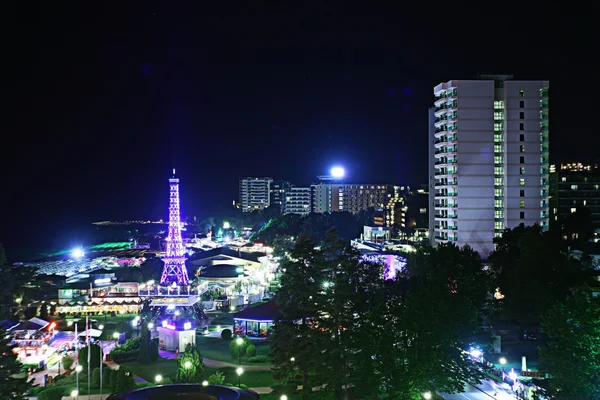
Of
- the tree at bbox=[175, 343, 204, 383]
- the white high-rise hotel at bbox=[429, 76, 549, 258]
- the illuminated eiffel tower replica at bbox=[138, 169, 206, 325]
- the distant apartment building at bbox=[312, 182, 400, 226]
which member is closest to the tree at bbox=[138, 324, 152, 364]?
the illuminated eiffel tower replica at bbox=[138, 169, 206, 325]

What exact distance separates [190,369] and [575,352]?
1216cm

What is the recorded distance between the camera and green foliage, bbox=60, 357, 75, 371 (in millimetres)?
25516

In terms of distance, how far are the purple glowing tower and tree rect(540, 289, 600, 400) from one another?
27985mm

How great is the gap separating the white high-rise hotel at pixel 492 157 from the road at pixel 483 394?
29615 mm

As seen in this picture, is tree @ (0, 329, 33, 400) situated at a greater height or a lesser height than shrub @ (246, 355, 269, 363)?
greater

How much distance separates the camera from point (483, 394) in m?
21.2

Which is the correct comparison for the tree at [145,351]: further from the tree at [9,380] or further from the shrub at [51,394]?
the tree at [9,380]

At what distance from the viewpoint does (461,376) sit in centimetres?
1823

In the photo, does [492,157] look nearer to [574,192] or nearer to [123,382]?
[574,192]

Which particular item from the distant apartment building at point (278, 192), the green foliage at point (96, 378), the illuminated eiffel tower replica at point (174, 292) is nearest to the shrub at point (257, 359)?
the illuminated eiffel tower replica at point (174, 292)

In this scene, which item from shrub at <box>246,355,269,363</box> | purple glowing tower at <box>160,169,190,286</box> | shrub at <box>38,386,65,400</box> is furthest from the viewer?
purple glowing tower at <box>160,169,190,286</box>

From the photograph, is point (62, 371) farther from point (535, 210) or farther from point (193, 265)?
point (535, 210)

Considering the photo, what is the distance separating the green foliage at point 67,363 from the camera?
2552cm

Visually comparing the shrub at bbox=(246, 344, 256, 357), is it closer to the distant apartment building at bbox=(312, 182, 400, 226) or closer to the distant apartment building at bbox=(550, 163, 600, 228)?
the distant apartment building at bbox=(550, 163, 600, 228)
